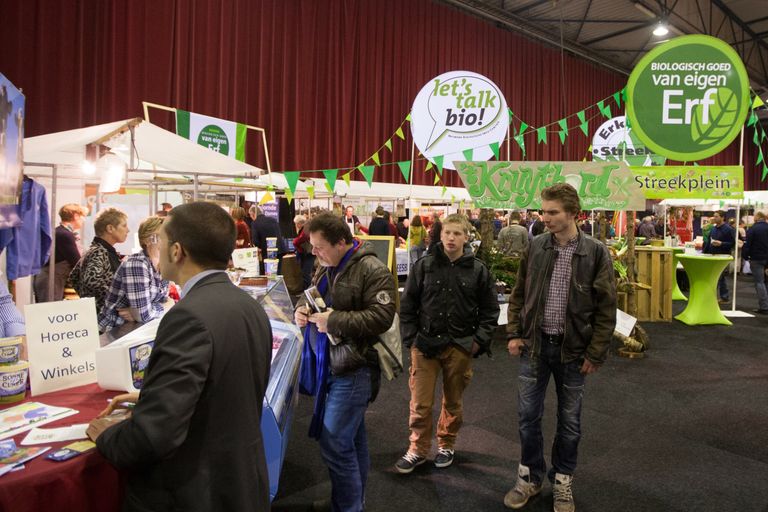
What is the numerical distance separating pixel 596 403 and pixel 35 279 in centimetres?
485

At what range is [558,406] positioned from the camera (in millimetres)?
2482

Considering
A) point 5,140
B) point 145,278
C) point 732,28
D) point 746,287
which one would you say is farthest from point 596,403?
point 732,28

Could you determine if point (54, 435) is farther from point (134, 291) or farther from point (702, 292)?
point (702, 292)

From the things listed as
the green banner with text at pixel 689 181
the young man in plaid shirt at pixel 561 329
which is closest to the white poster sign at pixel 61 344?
the young man in plaid shirt at pixel 561 329

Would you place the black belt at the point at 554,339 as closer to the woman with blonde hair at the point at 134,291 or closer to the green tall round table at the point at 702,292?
A: the woman with blonde hair at the point at 134,291

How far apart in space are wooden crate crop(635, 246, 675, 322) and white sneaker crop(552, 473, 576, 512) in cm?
542

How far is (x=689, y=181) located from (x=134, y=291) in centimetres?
620

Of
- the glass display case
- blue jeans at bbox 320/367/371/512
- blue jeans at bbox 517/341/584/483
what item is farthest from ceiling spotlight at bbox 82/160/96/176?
blue jeans at bbox 517/341/584/483

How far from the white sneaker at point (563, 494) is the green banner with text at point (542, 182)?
3.33 meters

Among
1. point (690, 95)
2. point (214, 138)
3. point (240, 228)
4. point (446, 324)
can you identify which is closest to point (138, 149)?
point (240, 228)

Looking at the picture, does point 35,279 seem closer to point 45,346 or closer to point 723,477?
point 45,346

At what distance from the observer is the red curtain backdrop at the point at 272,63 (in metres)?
7.51

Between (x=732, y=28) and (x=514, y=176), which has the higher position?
(x=732, y=28)

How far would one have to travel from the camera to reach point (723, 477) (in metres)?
2.88
